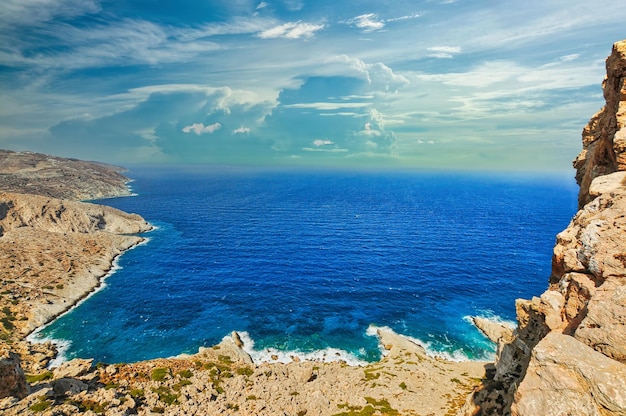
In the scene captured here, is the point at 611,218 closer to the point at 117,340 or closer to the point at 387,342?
the point at 387,342

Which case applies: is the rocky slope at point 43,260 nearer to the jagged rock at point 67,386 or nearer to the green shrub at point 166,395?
the jagged rock at point 67,386

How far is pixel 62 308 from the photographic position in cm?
8156

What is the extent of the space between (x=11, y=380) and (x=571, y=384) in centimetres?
5278

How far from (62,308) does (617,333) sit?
10414 cm

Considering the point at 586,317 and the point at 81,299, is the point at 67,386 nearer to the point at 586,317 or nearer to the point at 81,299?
the point at 586,317

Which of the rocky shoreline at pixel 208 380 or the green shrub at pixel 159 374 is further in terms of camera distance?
the green shrub at pixel 159 374

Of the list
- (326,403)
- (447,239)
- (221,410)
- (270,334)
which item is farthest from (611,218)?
(447,239)

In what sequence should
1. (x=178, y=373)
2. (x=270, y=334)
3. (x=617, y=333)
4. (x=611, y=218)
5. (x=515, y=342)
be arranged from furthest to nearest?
(x=270, y=334) → (x=178, y=373) → (x=515, y=342) → (x=611, y=218) → (x=617, y=333)

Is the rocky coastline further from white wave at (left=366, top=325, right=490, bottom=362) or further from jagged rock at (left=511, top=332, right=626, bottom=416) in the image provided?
white wave at (left=366, top=325, right=490, bottom=362)

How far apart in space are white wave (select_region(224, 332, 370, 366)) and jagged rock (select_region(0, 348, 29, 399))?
120 ft

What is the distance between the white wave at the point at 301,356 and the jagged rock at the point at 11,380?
36.5 metres

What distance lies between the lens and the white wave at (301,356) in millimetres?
64938

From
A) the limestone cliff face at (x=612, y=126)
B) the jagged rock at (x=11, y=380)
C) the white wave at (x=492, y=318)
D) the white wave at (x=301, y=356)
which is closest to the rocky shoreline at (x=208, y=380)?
the jagged rock at (x=11, y=380)

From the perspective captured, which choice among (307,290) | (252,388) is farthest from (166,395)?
(307,290)
